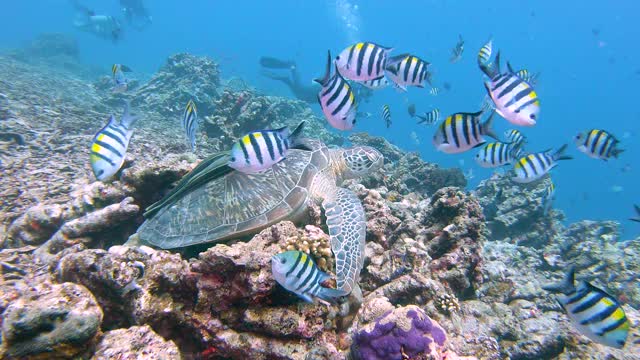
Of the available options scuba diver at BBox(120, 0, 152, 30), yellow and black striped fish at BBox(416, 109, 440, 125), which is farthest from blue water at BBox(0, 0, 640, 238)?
yellow and black striped fish at BBox(416, 109, 440, 125)

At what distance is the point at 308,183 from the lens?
17.7ft

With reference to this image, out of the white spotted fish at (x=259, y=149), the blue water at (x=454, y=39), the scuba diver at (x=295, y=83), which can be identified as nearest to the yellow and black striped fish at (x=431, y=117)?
the white spotted fish at (x=259, y=149)

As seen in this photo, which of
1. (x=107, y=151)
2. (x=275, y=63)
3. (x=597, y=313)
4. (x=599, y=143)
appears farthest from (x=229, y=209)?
(x=275, y=63)

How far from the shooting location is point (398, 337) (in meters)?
3.01

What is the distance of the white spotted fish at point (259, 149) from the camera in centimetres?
328

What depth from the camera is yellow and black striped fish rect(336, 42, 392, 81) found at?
A: 382cm

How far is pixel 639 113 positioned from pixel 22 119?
16589cm

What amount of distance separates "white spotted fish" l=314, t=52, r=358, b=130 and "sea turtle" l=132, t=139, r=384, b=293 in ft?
2.78

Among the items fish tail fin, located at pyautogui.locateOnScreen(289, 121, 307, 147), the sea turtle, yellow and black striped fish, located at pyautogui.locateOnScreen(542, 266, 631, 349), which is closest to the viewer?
yellow and black striped fish, located at pyautogui.locateOnScreen(542, 266, 631, 349)

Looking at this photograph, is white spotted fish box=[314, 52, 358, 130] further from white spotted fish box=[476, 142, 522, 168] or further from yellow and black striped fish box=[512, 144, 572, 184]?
yellow and black striped fish box=[512, 144, 572, 184]

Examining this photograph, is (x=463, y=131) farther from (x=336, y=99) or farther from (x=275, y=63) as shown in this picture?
(x=275, y=63)

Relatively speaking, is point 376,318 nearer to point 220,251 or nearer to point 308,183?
point 220,251

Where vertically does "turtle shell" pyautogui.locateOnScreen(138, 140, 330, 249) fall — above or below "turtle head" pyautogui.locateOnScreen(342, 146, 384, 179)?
below

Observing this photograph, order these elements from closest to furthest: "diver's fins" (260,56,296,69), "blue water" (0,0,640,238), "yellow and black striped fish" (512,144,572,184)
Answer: "yellow and black striped fish" (512,144,572,184), "diver's fins" (260,56,296,69), "blue water" (0,0,640,238)
